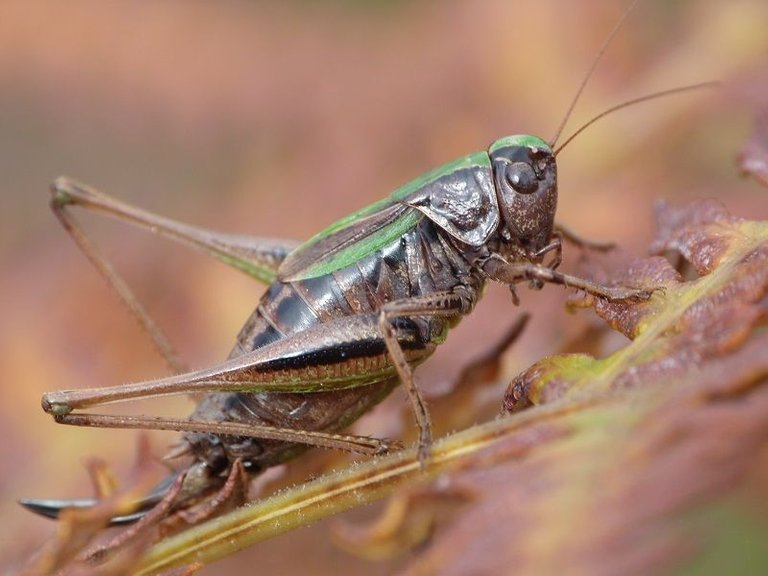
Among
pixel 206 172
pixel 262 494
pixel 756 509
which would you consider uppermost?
pixel 206 172

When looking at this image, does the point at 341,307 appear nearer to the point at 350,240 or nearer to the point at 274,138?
the point at 350,240

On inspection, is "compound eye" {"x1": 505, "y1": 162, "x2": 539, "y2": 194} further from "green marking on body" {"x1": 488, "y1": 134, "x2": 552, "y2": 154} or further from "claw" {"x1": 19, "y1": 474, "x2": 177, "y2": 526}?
"claw" {"x1": 19, "y1": 474, "x2": 177, "y2": 526}

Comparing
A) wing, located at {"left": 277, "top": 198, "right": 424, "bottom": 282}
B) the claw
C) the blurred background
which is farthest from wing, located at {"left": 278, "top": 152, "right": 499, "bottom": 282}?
the claw

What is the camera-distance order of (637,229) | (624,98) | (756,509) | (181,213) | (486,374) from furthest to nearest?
(181,213), (624,98), (637,229), (486,374), (756,509)

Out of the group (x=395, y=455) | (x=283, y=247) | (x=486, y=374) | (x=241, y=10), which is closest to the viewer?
(x=395, y=455)

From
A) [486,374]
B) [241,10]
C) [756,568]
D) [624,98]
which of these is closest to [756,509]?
[756,568]

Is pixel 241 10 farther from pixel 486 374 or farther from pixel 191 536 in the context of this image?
pixel 191 536
